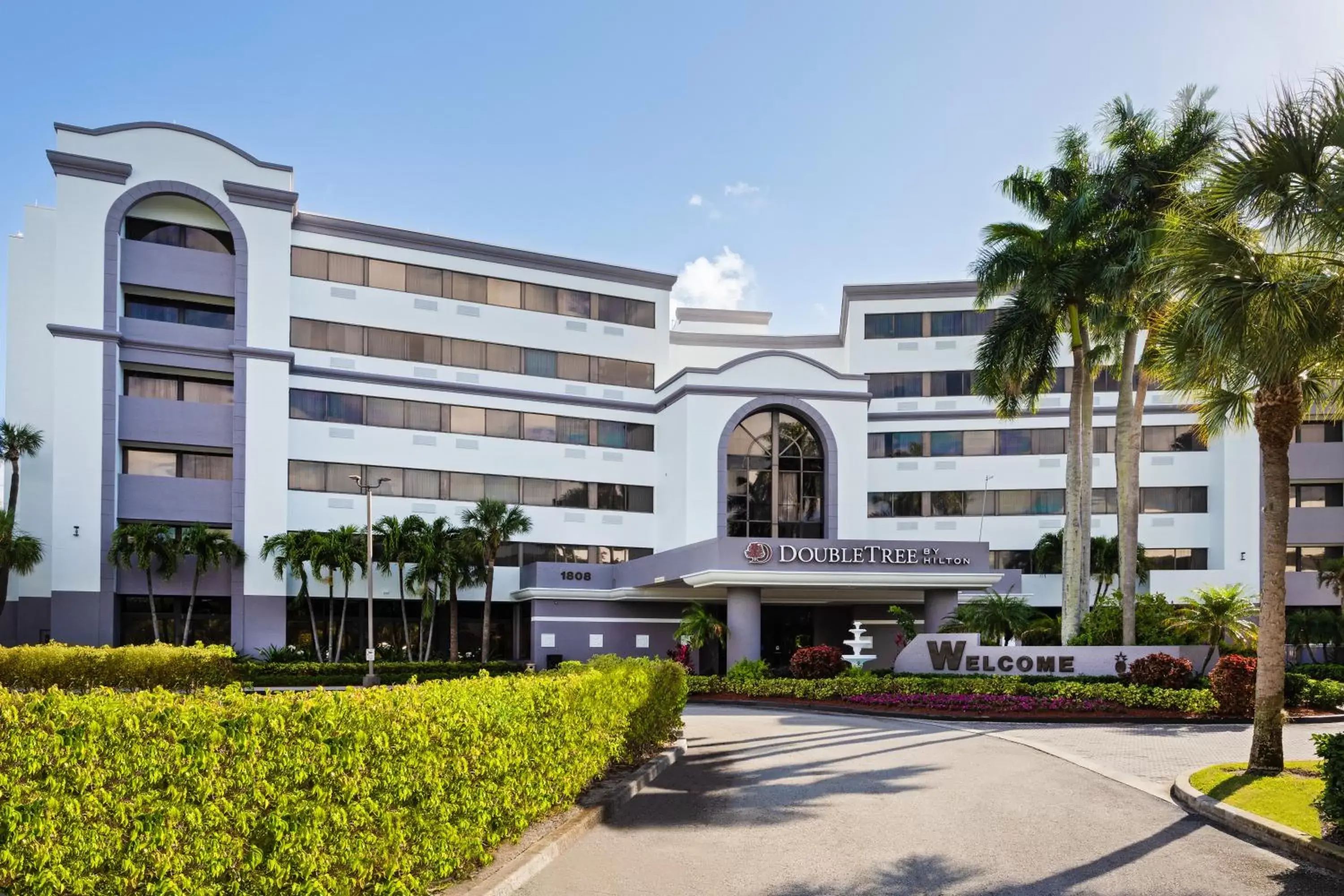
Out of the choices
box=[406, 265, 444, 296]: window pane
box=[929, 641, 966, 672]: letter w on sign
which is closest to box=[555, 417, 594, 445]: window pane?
box=[406, 265, 444, 296]: window pane

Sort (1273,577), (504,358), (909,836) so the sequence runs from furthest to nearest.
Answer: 1. (504,358)
2. (1273,577)
3. (909,836)

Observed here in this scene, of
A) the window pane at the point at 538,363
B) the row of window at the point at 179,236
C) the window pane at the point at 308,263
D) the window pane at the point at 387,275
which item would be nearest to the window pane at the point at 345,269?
the window pane at the point at 308,263

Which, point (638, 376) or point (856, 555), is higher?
point (638, 376)

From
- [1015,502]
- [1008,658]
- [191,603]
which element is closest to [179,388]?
[191,603]

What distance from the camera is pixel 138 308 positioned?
41219 mm

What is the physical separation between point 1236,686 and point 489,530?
27746 mm

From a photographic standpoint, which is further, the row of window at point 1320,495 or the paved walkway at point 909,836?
the row of window at point 1320,495

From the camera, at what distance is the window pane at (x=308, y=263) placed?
42.8m

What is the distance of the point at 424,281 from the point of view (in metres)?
45.0

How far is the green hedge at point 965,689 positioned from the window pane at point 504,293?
20.8 m

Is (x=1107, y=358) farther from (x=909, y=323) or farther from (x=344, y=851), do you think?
(x=344, y=851)

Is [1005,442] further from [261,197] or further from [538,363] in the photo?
[261,197]

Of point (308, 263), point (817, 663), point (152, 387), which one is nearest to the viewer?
point (817, 663)

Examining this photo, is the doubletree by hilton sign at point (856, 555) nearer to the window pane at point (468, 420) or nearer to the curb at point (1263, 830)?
the window pane at point (468, 420)
